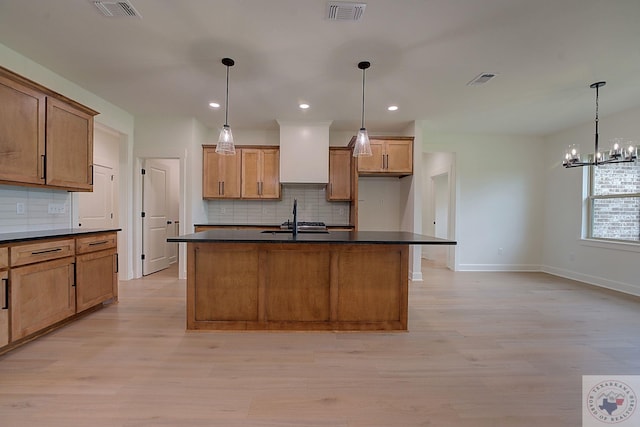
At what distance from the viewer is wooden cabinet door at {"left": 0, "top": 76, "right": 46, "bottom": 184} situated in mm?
2414

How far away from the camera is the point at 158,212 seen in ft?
17.2

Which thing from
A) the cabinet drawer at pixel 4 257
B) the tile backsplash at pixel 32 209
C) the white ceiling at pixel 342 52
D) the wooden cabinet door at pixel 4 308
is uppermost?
the white ceiling at pixel 342 52

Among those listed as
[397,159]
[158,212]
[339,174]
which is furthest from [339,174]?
[158,212]

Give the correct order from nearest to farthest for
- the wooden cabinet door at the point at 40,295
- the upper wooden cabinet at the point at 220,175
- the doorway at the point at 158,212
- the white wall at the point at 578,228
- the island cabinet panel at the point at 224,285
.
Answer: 1. the wooden cabinet door at the point at 40,295
2. the island cabinet panel at the point at 224,285
3. the white wall at the point at 578,228
4. the doorway at the point at 158,212
5. the upper wooden cabinet at the point at 220,175

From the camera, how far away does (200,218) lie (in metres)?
4.98

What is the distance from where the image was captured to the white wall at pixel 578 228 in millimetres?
4199

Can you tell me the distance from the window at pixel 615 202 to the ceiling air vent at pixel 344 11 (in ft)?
16.0

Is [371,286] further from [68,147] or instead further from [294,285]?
[68,147]

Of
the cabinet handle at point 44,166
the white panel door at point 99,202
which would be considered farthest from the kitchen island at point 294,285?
the white panel door at point 99,202

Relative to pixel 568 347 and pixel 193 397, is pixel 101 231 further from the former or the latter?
pixel 568 347

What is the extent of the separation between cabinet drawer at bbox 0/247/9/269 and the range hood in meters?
3.35

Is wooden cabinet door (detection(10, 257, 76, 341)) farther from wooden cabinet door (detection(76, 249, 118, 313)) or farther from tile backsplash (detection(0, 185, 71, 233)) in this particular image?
tile backsplash (detection(0, 185, 71, 233))

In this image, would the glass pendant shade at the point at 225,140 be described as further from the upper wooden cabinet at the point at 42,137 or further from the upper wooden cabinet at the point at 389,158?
the upper wooden cabinet at the point at 389,158

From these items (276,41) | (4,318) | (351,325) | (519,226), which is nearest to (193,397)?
(351,325)
